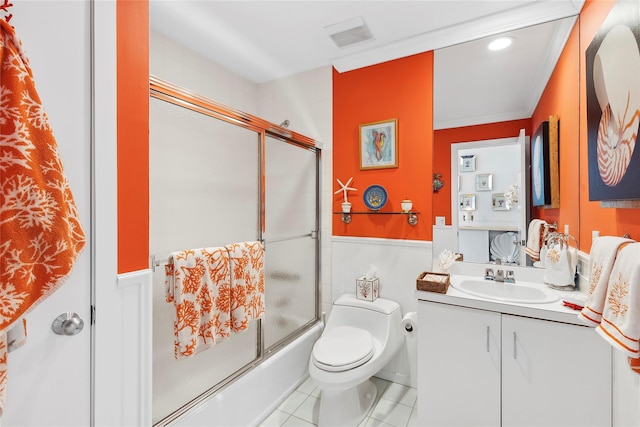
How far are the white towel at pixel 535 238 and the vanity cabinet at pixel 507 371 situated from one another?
55 cm

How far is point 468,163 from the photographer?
6.15 feet

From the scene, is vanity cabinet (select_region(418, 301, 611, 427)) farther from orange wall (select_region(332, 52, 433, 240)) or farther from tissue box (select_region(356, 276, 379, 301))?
orange wall (select_region(332, 52, 433, 240))

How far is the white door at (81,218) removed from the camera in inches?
32.0

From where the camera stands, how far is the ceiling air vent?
185 cm

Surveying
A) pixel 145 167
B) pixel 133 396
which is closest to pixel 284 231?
pixel 145 167

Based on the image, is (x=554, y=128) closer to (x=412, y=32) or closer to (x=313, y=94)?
(x=412, y=32)

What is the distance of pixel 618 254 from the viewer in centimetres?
89

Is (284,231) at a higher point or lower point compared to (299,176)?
lower

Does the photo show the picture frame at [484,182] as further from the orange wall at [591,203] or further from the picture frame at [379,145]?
the picture frame at [379,145]

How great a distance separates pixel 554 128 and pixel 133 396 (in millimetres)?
2390

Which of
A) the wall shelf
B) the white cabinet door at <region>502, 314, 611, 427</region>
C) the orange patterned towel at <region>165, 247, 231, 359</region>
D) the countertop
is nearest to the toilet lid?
the countertop

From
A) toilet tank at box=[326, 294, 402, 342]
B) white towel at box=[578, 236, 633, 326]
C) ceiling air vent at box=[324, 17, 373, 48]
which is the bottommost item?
toilet tank at box=[326, 294, 402, 342]

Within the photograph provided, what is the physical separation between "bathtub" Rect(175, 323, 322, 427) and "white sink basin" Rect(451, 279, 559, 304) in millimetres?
1161

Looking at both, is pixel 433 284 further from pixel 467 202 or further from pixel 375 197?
pixel 375 197
